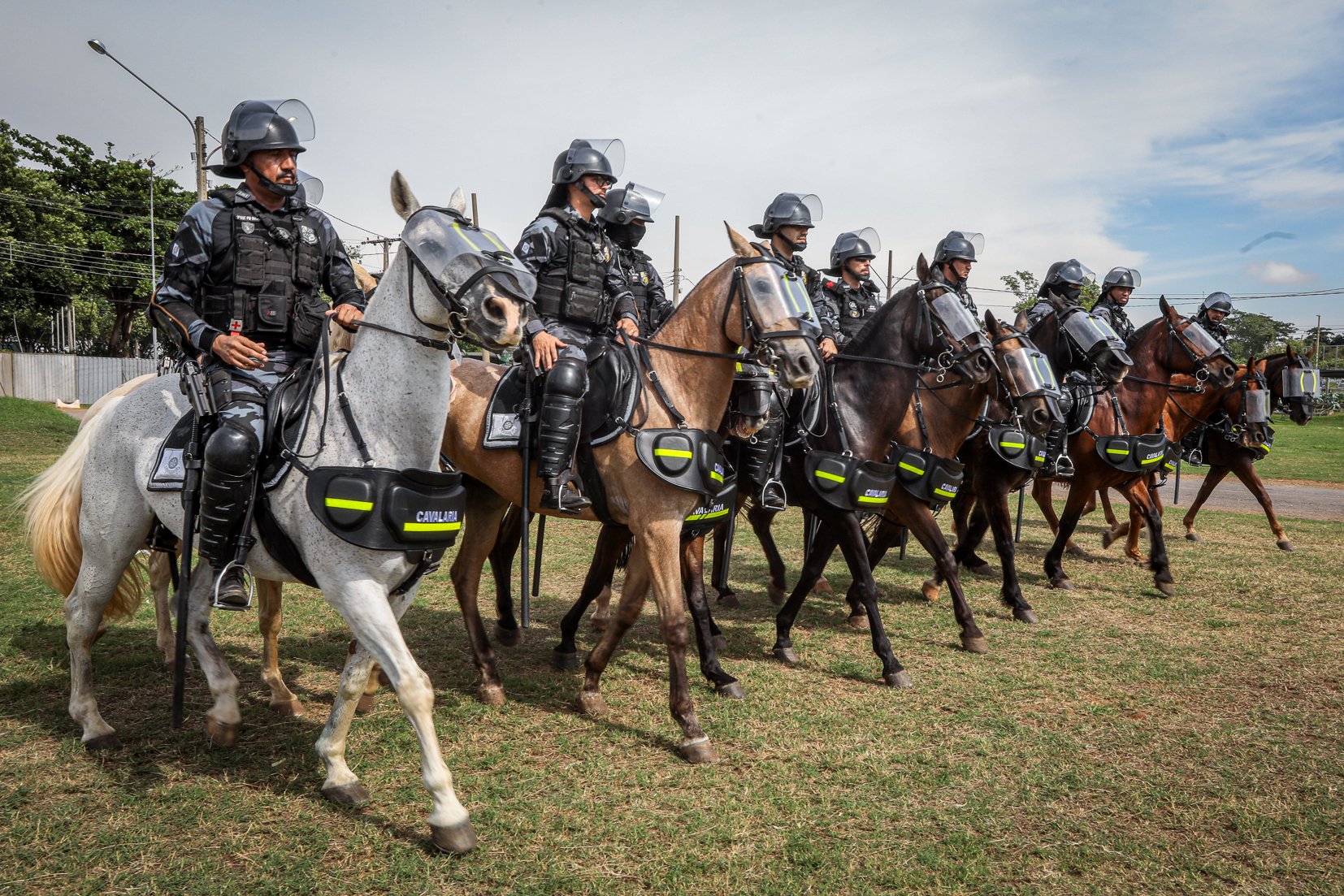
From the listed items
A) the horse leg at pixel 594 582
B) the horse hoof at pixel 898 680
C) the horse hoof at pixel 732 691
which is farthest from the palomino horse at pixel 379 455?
the horse hoof at pixel 898 680

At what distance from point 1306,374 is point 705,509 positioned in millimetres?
10819

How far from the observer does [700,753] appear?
14.9 ft

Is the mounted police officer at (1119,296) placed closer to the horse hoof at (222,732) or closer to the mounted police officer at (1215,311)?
the mounted police officer at (1215,311)

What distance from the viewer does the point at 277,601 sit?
5.26 metres

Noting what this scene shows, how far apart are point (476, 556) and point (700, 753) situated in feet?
7.34

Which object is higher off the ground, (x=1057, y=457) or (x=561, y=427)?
(x=561, y=427)

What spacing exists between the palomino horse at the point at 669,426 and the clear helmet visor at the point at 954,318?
2.37 metres

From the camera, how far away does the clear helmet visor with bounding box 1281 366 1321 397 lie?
37.6ft

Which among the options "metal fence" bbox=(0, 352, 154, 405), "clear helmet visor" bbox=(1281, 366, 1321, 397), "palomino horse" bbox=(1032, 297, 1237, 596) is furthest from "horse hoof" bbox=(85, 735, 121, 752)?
"metal fence" bbox=(0, 352, 154, 405)

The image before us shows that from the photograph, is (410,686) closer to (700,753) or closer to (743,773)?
(700,753)

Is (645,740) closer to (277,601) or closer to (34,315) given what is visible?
(277,601)

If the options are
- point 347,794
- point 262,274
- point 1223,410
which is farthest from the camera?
point 1223,410

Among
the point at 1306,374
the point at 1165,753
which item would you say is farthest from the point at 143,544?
the point at 1306,374

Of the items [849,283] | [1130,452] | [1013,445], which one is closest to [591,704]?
[1013,445]
